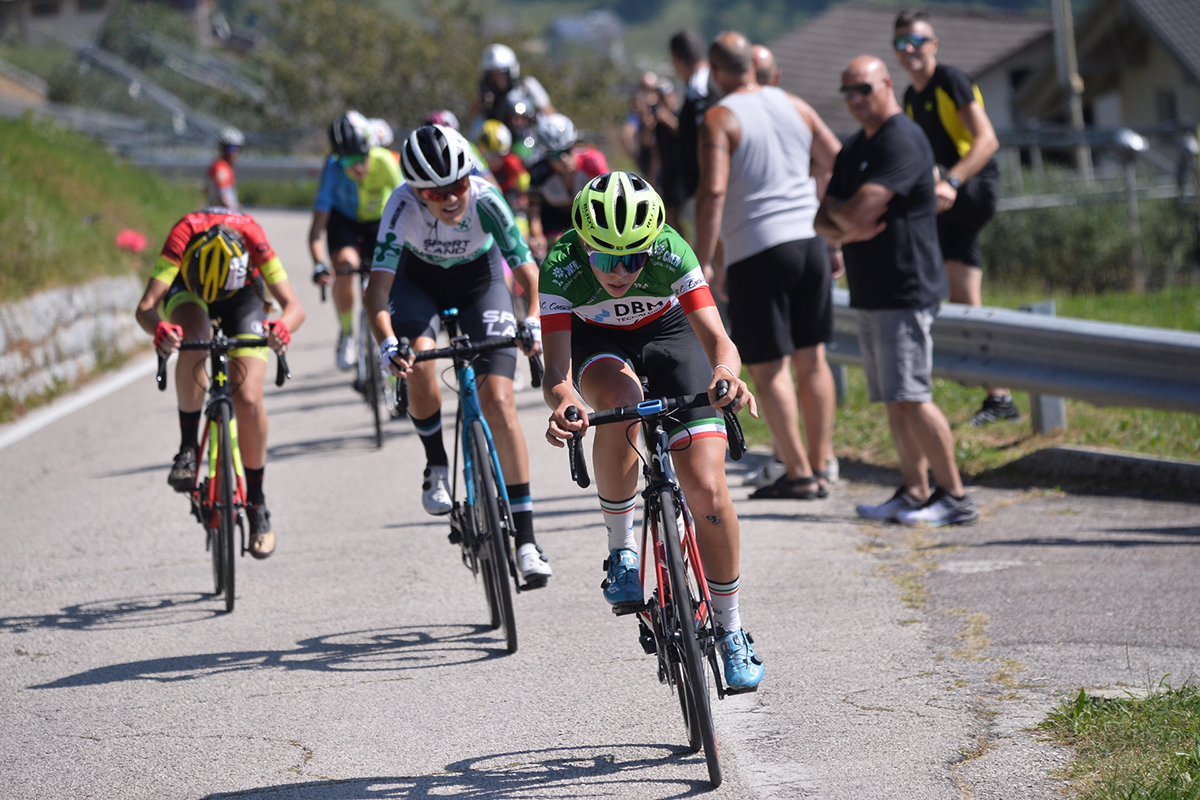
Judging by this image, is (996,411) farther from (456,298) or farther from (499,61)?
(499,61)

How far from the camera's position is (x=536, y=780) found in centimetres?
427

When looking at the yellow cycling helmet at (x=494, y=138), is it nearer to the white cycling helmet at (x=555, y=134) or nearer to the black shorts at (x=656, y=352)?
the white cycling helmet at (x=555, y=134)

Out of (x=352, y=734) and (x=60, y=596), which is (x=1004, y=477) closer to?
(x=352, y=734)

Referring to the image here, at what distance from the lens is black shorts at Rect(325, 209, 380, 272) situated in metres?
10.3

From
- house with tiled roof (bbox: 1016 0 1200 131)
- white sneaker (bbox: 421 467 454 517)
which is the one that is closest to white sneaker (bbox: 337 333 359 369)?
white sneaker (bbox: 421 467 454 517)

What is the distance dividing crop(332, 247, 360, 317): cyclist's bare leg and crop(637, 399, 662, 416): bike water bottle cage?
19.5 feet

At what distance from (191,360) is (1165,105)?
29.5 metres

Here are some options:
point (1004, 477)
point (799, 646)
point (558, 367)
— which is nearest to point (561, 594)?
point (799, 646)

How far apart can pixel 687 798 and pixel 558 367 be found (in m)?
1.54

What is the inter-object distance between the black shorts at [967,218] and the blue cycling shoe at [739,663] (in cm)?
463

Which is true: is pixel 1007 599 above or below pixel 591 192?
below

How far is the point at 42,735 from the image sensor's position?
4969 millimetres

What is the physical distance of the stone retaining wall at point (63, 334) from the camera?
1189 centimetres

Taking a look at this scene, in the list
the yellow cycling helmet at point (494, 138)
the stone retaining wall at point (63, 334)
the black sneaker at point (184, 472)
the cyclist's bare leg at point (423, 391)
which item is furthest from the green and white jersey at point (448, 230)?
the stone retaining wall at point (63, 334)
